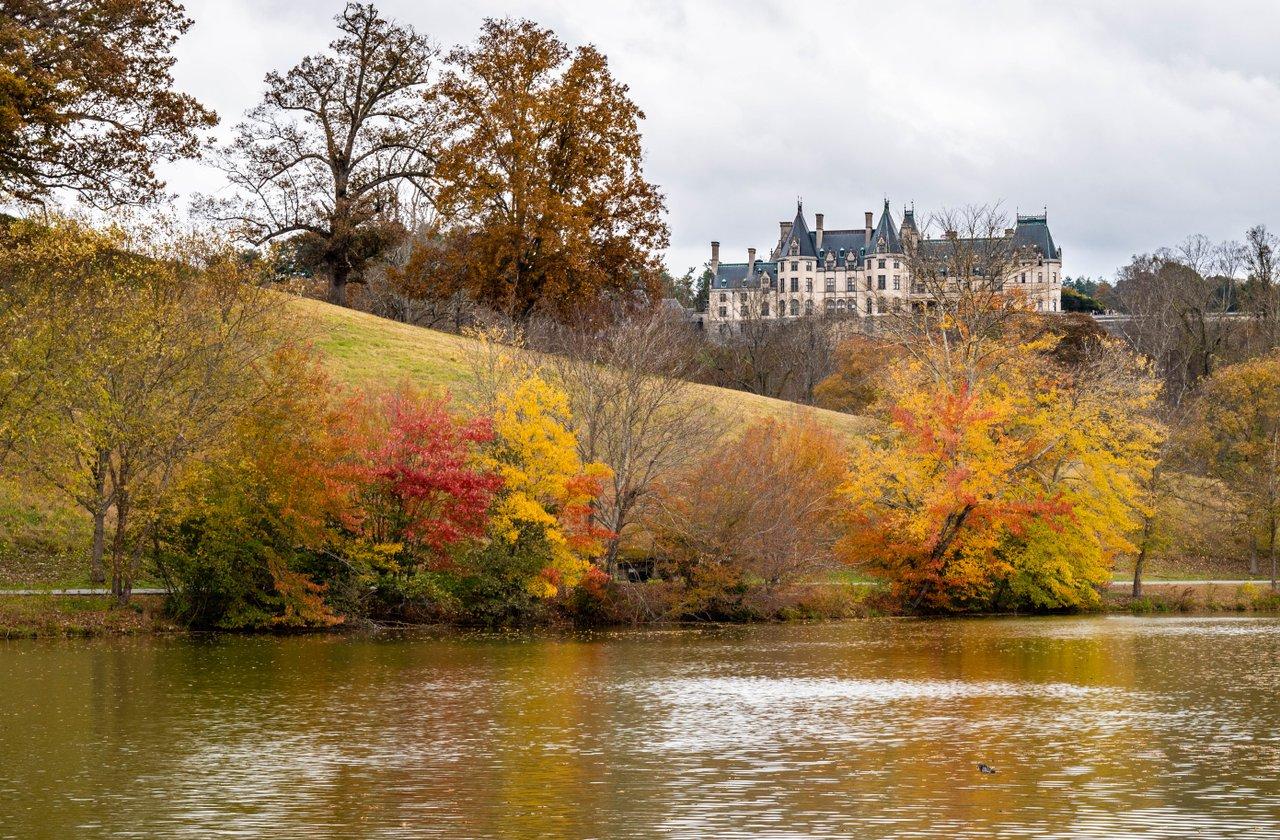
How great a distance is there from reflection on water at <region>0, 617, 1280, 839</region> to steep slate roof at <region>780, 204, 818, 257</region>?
149 m

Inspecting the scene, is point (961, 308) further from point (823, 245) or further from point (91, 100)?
point (823, 245)

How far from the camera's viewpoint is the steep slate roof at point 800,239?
605 feet

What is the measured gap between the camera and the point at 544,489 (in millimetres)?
42969

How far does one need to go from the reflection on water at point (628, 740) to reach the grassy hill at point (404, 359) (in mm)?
25237

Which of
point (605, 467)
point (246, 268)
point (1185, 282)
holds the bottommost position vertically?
point (605, 467)

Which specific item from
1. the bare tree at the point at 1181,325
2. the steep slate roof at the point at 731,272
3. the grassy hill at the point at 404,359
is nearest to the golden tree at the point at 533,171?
the grassy hill at the point at 404,359

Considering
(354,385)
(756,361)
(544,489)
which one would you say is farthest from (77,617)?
(756,361)

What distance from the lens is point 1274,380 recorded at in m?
69.6

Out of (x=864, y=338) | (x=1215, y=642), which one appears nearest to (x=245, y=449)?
(x=1215, y=642)

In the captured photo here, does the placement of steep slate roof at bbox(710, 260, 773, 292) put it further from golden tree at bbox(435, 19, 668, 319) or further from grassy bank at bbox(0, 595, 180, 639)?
grassy bank at bbox(0, 595, 180, 639)

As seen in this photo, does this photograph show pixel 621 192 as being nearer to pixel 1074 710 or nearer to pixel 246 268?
pixel 246 268

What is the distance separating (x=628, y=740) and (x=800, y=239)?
165282 millimetres

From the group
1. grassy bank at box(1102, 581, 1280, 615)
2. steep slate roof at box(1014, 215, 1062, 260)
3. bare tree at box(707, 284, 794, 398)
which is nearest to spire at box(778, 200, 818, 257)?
steep slate roof at box(1014, 215, 1062, 260)

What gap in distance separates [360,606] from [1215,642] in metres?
23.9
